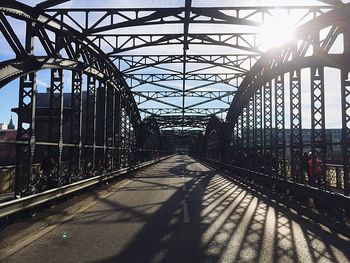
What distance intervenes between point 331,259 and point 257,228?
293cm

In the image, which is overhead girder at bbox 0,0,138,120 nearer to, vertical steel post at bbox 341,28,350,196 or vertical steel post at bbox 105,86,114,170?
vertical steel post at bbox 105,86,114,170

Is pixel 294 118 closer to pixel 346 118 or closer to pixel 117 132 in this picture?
pixel 346 118

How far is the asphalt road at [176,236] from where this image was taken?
7.15 metres

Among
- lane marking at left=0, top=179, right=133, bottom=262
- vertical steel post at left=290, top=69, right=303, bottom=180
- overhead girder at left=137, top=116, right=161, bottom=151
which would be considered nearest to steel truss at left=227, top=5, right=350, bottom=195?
vertical steel post at left=290, top=69, right=303, bottom=180

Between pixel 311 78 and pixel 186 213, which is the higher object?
pixel 311 78

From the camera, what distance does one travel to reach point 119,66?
2819 centimetres

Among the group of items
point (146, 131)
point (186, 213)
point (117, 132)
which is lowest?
point (186, 213)

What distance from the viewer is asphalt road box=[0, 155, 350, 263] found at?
7.15m

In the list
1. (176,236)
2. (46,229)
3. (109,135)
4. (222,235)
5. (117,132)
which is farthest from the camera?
(117,132)

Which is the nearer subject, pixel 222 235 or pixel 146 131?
pixel 222 235

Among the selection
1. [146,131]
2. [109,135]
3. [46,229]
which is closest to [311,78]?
[46,229]

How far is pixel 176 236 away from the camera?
28.9 feet

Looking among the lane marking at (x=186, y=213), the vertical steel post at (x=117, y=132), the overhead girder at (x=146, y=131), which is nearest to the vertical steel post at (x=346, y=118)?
the lane marking at (x=186, y=213)

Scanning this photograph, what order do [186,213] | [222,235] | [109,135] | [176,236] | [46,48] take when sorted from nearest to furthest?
[176,236] < [222,235] < [186,213] < [46,48] < [109,135]
